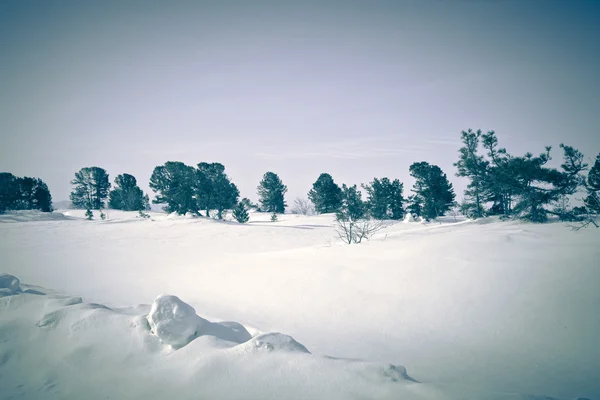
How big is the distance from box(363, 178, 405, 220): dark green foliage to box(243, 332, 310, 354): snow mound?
32.0 meters

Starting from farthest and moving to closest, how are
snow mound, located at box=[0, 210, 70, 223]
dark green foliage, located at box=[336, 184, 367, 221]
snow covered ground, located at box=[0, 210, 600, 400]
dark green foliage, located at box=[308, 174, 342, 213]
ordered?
dark green foliage, located at box=[308, 174, 342, 213]
dark green foliage, located at box=[336, 184, 367, 221]
snow mound, located at box=[0, 210, 70, 223]
snow covered ground, located at box=[0, 210, 600, 400]

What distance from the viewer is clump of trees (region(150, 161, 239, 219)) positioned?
27.9 meters

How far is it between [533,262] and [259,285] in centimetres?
618

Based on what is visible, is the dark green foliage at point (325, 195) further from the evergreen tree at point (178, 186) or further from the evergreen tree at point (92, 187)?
the evergreen tree at point (92, 187)

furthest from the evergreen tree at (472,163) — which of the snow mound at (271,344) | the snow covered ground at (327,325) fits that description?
the snow mound at (271,344)

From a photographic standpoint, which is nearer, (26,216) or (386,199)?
(26,216)

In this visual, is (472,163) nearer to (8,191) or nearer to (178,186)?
(178,186)

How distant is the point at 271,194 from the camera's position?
4619 centimetres

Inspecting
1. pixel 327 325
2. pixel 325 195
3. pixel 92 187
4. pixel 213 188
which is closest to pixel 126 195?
pixel 92 187

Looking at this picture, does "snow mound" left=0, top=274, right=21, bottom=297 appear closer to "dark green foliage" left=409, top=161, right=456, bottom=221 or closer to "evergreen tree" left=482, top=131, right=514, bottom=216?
"evergreen tree" left=482, top=131, right=514, bottom=216

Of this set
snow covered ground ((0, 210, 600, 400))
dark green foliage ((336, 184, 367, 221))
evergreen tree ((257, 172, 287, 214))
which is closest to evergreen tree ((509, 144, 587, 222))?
snow covered ground ((0, 210, 600, 400))

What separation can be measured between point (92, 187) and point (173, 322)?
185ft

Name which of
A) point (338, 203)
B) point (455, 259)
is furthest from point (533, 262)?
point (338, 203)

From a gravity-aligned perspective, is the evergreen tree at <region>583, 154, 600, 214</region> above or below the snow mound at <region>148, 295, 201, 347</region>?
above
